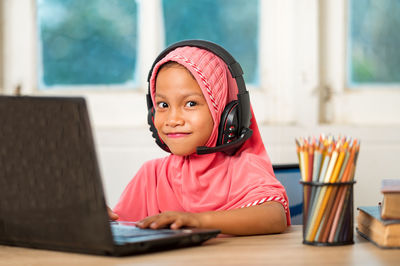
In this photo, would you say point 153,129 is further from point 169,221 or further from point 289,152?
point 289,152

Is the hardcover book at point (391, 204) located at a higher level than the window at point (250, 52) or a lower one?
lower

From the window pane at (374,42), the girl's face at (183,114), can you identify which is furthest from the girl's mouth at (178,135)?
the window pane at (374,42)

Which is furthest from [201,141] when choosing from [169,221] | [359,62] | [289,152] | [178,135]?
[359,62]

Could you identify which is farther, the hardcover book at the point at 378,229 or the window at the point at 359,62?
the window at the point at 359,62

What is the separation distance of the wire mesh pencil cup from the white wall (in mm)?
1337

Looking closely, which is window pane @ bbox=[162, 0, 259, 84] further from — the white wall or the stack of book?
the stack of book

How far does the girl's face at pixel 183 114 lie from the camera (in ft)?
4.18

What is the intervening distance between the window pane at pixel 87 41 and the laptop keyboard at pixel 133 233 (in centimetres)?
153

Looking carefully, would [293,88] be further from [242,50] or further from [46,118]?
[46,118]

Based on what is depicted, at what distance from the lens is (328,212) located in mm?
867

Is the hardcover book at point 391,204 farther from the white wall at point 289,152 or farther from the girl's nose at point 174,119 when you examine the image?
the white wall at point 289,152

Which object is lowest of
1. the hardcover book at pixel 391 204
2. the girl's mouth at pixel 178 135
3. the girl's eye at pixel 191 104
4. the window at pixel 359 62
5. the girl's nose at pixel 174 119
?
the hardcover book at pixel 391 204

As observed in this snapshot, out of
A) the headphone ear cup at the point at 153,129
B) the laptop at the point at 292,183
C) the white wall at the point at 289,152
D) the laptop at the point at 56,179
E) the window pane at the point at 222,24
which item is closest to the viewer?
the laptop at the point at 56,179

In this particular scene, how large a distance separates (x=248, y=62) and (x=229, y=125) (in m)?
1.14
